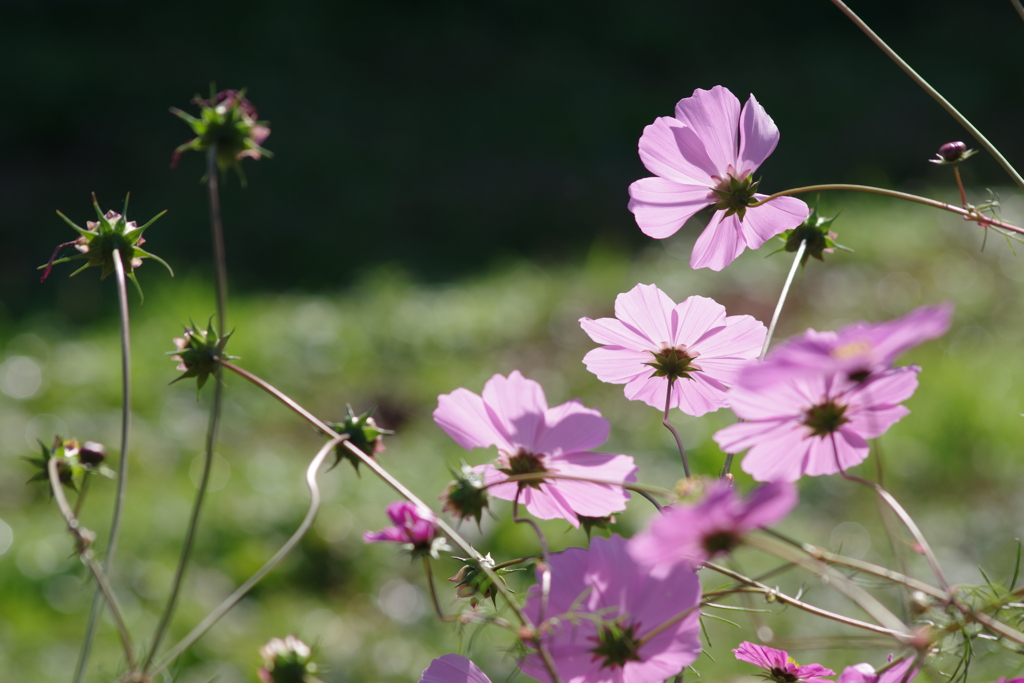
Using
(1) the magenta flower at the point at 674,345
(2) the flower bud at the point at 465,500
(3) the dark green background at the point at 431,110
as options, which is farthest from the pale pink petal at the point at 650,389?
(3) the dark green background at the point at 431,110

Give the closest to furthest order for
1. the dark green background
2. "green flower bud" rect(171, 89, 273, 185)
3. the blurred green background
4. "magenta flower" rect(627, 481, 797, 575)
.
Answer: "magenta flower" rect(627, 481, 797, 575), "green flower bud" rect(171, 89, 273, 185), the blurred green background, the dark green background

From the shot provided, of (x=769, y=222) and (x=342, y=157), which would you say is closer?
(x=769, y=222)

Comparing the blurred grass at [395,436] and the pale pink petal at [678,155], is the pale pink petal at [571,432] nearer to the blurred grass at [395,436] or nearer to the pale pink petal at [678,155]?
the pale pink petal at [678,155]

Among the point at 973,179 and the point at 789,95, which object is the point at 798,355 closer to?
the point at 973,179

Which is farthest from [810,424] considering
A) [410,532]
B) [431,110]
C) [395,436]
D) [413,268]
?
[431,110]

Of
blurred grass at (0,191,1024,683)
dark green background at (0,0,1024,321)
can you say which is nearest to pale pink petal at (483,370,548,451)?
blurred grass at (0,191,1024,683)

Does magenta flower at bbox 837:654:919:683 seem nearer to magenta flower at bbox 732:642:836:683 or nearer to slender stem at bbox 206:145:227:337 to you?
magenta flower at bbox 732:642:836:683

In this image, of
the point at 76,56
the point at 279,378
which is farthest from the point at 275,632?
the point at 76,56
